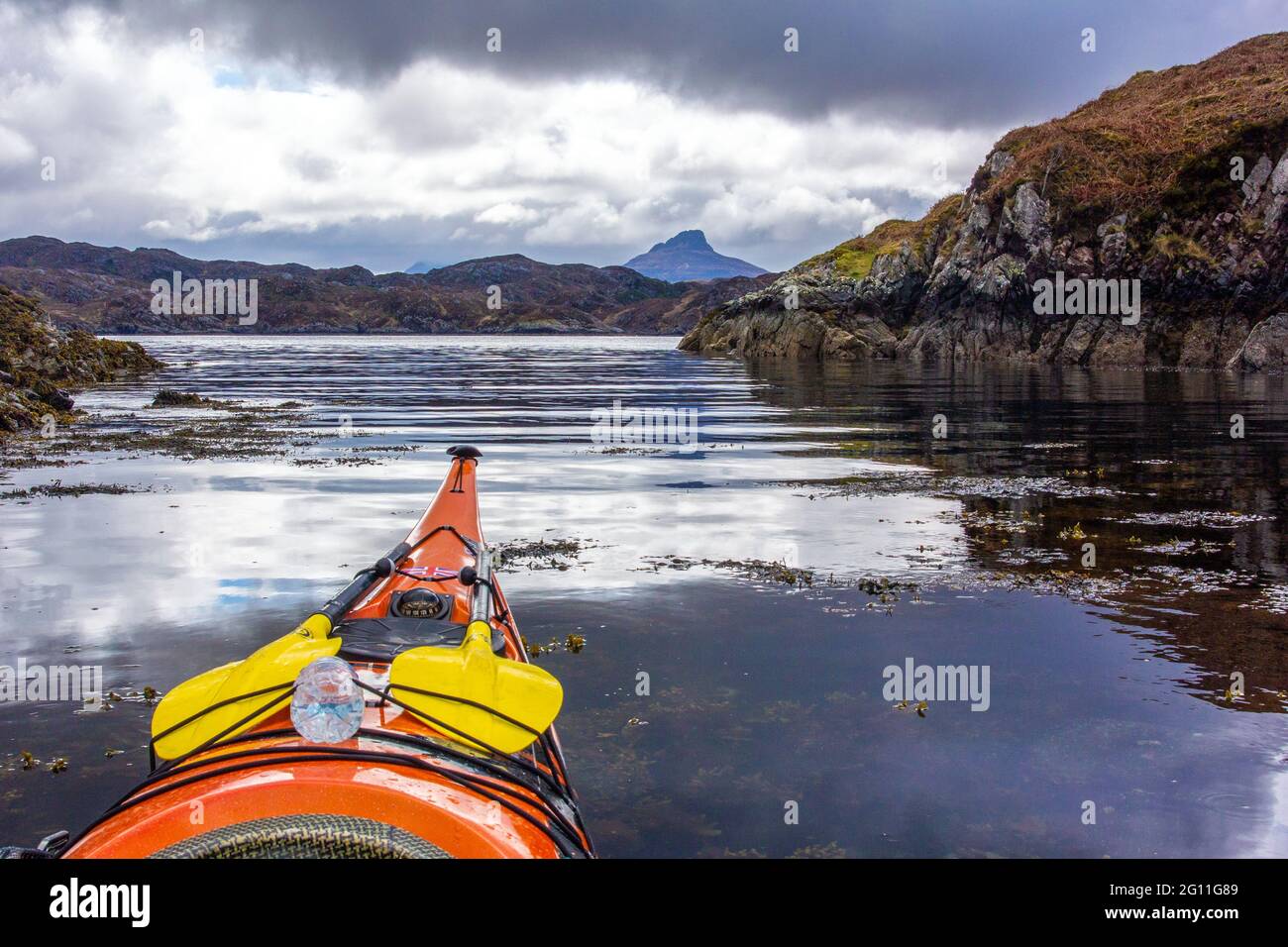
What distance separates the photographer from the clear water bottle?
4160 mm

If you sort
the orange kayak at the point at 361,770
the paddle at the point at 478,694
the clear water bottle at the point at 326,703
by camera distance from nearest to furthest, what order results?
the orange kayak at the point at 361,770, the clear water bottle at the point at 326,703, the paddle at the point at 478,694

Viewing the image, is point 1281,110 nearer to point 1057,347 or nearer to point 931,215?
point 1057,347

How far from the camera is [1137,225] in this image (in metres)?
65.6

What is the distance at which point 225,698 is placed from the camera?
4898mm

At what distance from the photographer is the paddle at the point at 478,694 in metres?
5.00

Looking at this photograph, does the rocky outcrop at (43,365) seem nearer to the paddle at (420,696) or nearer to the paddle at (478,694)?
the paddle at (420,696)

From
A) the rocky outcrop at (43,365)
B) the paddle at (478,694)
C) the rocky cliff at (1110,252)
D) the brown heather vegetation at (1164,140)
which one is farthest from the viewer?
the brown heather vegetation at (1164,140)

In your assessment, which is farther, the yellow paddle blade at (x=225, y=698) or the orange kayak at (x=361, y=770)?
the yellow paddle blade at (x=225, y=698)

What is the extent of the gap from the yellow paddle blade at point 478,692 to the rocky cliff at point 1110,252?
60.6 metres

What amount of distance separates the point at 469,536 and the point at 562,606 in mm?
1602

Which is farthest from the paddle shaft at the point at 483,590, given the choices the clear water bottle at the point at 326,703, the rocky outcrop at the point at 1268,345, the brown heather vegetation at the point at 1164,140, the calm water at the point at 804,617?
the brown heather vegetation at the point at 1164,140

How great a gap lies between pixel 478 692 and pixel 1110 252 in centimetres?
7183
